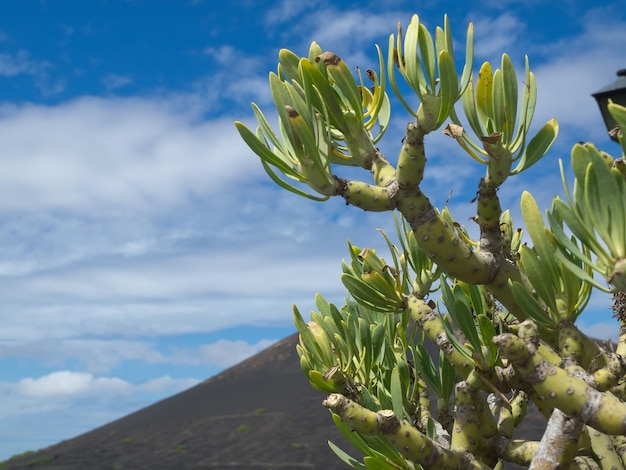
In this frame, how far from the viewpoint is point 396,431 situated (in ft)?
6.21

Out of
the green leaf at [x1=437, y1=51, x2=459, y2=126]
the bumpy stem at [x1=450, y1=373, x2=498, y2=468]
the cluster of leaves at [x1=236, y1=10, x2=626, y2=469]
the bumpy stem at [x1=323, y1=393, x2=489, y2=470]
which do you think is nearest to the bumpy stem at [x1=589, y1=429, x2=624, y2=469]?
the cluster of leaves at [x1=236, y1=10, x2=626, y2=469]

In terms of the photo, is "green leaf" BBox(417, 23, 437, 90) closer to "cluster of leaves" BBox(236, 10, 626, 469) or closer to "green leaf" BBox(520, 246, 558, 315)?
"cluster of leaves" BBox(236, 10, 626, 469)

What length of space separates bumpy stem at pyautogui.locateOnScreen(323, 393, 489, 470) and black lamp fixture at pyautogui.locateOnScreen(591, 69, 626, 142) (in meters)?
3.47

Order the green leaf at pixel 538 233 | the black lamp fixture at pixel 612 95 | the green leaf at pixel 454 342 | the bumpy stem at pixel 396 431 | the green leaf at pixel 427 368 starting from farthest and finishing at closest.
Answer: the black lamp fixture at pixel 612 95 < the green leaf at pixel 427 368 < the green leaf at pixel 454 342 < the bumpy stem at pixel 396 431 < the green leaf at pixel 538 233

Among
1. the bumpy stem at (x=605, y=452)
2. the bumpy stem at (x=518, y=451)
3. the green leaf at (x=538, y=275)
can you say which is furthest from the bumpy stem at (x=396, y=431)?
the green leaf at (x=538, y=275)

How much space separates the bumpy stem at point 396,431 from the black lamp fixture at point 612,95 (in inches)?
137

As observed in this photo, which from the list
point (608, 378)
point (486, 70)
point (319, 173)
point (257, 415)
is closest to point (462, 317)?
point (608, 378)

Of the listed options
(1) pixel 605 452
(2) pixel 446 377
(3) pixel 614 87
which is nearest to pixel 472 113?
(2) pixel 446 377

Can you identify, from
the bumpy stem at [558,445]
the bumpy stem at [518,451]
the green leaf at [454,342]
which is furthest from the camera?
the bumpy stem at [518,451]

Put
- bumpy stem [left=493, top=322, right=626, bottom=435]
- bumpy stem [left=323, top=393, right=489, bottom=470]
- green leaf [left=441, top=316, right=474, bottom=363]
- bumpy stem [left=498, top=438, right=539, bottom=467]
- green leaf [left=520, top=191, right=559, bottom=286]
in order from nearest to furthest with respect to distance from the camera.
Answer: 1. bumpy stem [left=493, top=322, right=626, bottom=435]
2. green leaf [left=520, top=191, right=559, bottom=286]
3. bumpy stem [left=323, top=393, right=489, bottom=470]
4. green leaf [left=441, top=316, right=474, bottom=363]
5. bumpy stem [left=498, top=438, right=539, bottom=467]

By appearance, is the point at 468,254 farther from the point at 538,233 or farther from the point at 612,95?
the point at 612,95

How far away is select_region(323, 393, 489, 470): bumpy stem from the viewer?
183 cm

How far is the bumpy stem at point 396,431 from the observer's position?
1.83m

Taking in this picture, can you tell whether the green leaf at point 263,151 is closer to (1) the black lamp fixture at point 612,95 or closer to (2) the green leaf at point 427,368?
(2) the green leaf at point 427,368
